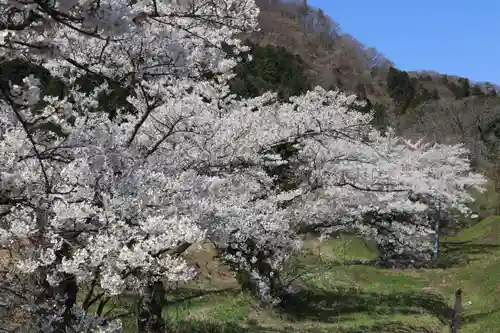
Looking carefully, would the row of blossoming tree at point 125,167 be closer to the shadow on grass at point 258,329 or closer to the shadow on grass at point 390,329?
the shadow on grass at point 258,329

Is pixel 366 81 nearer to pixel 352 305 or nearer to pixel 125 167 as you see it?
pixel 352 305

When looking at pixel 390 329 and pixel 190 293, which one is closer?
pixel 390 329

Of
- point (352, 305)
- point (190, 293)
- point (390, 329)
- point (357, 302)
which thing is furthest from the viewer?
point (357, 302)

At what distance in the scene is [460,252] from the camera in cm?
2873

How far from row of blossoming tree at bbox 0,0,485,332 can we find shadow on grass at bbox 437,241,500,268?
46.3 feet

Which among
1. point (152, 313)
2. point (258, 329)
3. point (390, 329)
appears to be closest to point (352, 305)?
point (390, 329)

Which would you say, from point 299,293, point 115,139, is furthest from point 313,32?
point 115,139

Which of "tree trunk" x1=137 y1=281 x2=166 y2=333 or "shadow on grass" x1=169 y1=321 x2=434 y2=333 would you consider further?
"shadow on grass" x1=169 y1=321 x2=434 y2=333

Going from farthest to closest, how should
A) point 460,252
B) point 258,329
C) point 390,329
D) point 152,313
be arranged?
point 460,252 → point 390,329 → point 258,329 → point 152,313

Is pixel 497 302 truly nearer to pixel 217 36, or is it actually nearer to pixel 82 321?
pixel 217 36

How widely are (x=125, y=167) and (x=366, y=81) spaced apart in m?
83.4

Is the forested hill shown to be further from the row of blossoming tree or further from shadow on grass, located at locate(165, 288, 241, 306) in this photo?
the row of blossoming tree

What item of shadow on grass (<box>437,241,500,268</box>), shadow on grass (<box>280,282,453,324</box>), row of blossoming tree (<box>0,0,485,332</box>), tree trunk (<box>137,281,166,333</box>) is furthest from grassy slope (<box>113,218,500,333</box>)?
tree trunk (<box>137,281,166,333</box>)

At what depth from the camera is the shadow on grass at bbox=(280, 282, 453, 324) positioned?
14891 mm
